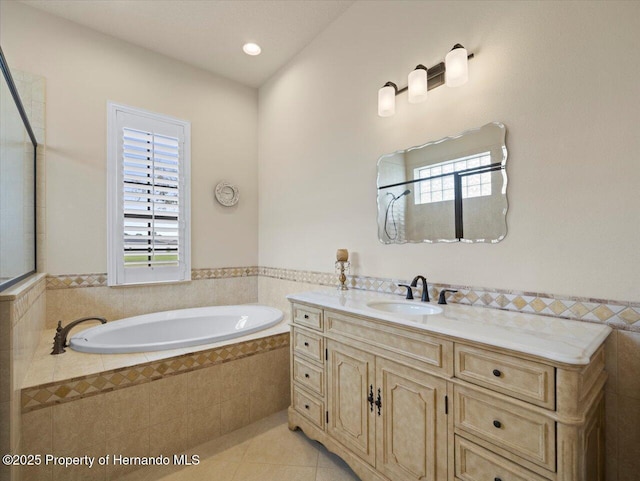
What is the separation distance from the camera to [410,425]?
4.43ft

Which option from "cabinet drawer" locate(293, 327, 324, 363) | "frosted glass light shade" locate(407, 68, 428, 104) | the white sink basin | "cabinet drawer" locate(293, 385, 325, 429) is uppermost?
"frosted glass light shade" locate(407, 68, 428, 104)

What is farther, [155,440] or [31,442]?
[155,440]

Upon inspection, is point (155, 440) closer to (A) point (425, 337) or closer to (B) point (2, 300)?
(B) point (2, 300)

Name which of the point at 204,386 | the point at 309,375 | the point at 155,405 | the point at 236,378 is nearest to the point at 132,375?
the point at 155,405

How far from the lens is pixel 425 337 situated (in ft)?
4.25

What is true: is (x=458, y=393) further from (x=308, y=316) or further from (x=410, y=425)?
(x=308, y=316)

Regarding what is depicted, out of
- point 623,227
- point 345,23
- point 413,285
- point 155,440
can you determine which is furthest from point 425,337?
point 345,23

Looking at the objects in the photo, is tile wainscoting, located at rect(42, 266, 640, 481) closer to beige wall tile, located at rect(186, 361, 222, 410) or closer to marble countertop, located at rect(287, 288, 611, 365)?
marble countertop, located at rect(287, 288, 611, 365)

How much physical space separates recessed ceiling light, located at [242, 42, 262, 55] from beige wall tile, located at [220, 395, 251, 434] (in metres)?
3.03

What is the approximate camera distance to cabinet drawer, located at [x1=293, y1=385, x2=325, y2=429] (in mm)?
1828

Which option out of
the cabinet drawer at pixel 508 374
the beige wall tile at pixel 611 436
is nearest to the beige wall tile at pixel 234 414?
the cabinet drawer at pixel 508 374

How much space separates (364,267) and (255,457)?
1411 millimetres

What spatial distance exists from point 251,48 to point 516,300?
9.90 feet

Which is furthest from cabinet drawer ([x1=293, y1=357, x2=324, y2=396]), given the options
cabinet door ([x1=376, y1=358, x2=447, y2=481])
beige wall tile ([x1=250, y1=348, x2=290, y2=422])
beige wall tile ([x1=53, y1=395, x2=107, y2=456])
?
beige wall tile ([x1=53, y1=395, x2=107, y2=456])
